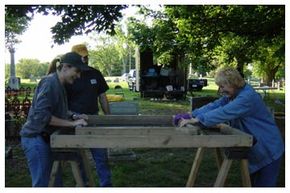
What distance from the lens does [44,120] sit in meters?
3.79

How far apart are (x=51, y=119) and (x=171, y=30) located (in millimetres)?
13310

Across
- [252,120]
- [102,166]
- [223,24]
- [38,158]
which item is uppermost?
[223,24]

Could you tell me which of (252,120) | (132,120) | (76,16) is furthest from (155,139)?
(76,16)

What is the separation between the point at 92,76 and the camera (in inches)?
223

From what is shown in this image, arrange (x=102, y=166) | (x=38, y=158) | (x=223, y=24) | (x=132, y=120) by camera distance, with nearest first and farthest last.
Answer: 1. (x=38, y=158)
2. (x=132, y=120)
3. (x=102, y=166)
4. (x=223, y=24)

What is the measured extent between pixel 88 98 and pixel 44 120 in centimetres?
183

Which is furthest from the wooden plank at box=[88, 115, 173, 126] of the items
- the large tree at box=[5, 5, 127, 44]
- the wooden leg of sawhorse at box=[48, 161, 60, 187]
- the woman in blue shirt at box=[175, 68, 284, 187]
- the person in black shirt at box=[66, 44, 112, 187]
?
the large tree at box=[5, 5, 127, 44]

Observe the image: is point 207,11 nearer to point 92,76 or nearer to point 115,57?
point 92,76

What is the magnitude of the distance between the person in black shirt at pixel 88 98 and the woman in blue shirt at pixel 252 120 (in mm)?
1679

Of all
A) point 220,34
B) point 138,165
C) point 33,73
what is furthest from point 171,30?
point 33,73

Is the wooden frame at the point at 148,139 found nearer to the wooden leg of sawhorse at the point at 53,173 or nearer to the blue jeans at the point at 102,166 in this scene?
the wooden leg of sawhorse at the point at 53,173

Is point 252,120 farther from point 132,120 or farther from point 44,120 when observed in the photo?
point 44,120

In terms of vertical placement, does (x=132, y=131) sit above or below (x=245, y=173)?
above

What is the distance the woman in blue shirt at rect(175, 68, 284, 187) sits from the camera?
13.1 ft
